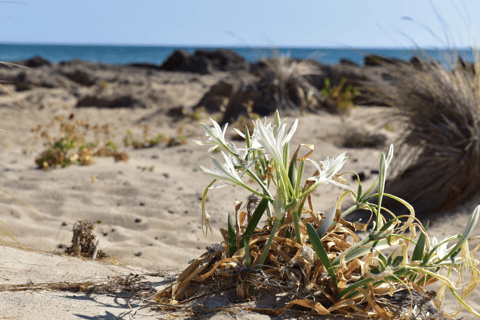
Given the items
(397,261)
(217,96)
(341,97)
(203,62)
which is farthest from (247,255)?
(203,62)

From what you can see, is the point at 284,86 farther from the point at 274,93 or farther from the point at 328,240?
the point at 328,240

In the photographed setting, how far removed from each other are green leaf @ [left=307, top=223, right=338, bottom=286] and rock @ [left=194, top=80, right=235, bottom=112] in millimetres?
8420

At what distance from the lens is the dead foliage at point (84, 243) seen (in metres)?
2.30

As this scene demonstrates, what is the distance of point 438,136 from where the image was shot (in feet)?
11.3

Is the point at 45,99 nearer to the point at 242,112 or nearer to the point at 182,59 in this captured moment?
the point at 242,112

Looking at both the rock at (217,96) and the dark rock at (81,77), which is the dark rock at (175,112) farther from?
the dark rock at (81,77)

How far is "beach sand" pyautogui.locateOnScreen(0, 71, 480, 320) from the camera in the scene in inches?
62.1

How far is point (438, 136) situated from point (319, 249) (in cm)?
262

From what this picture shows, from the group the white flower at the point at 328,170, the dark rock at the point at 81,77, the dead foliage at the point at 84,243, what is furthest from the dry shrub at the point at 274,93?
the dark rock at the point at 81,77

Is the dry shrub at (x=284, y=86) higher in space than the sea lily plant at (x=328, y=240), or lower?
higher

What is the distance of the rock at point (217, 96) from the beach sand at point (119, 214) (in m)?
3.57

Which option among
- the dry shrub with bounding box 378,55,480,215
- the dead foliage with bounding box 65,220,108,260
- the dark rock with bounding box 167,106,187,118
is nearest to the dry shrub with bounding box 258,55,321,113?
the dark rock with bounding box 167,106,187,118

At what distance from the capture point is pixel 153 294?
1.62 m

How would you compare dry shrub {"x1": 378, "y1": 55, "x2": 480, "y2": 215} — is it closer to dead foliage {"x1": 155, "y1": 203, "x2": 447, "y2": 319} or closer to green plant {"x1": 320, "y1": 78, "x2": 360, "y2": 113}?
dead foliage {"x1": 155, "y1": 203, "x2": 447, "y2": 319}
